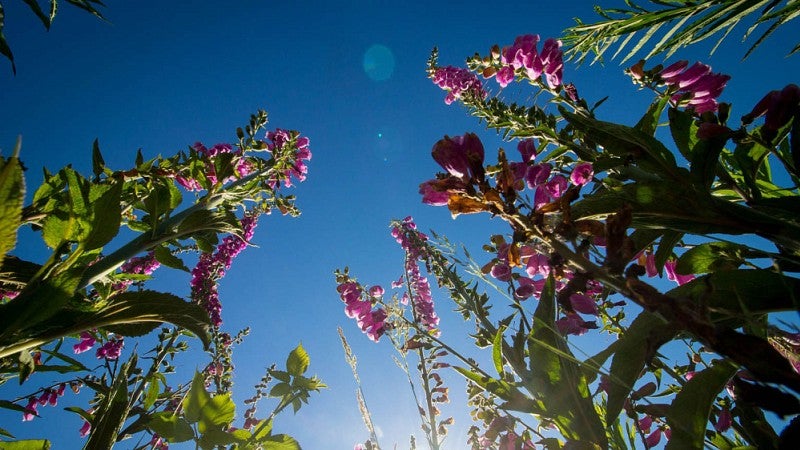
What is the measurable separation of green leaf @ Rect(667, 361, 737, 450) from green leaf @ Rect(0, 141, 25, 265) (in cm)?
85

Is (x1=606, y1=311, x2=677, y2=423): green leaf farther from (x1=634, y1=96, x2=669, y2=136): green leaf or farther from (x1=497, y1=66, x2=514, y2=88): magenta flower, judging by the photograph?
(x1=497, y1=66, x2=514, y2=88): magenta flower

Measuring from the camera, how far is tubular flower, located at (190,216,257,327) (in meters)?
3.22

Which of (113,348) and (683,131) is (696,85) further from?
(113,348)

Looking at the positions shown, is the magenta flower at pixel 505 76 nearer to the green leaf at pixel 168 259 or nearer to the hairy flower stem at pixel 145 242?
the hairy flower stem at pixel 145 242

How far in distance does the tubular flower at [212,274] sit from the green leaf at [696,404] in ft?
9.99

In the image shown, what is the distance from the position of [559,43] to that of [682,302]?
197 centimetres

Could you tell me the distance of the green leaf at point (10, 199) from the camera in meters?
0.40

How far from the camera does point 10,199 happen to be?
1.36 feet

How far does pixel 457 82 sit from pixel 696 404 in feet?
8.93

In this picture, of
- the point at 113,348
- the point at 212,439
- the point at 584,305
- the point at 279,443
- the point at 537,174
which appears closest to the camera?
the point at 212,439

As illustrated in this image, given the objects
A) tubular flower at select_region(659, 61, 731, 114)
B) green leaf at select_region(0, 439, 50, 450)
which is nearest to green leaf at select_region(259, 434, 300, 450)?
green leaf at select_region(0, 439, 50, 450)

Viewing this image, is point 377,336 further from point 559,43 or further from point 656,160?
point 656,160

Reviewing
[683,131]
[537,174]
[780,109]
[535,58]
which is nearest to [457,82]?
[535,58]

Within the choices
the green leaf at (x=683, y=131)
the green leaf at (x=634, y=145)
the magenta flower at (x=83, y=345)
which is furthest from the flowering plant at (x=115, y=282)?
the magenta flower at (x=83, y=345)
